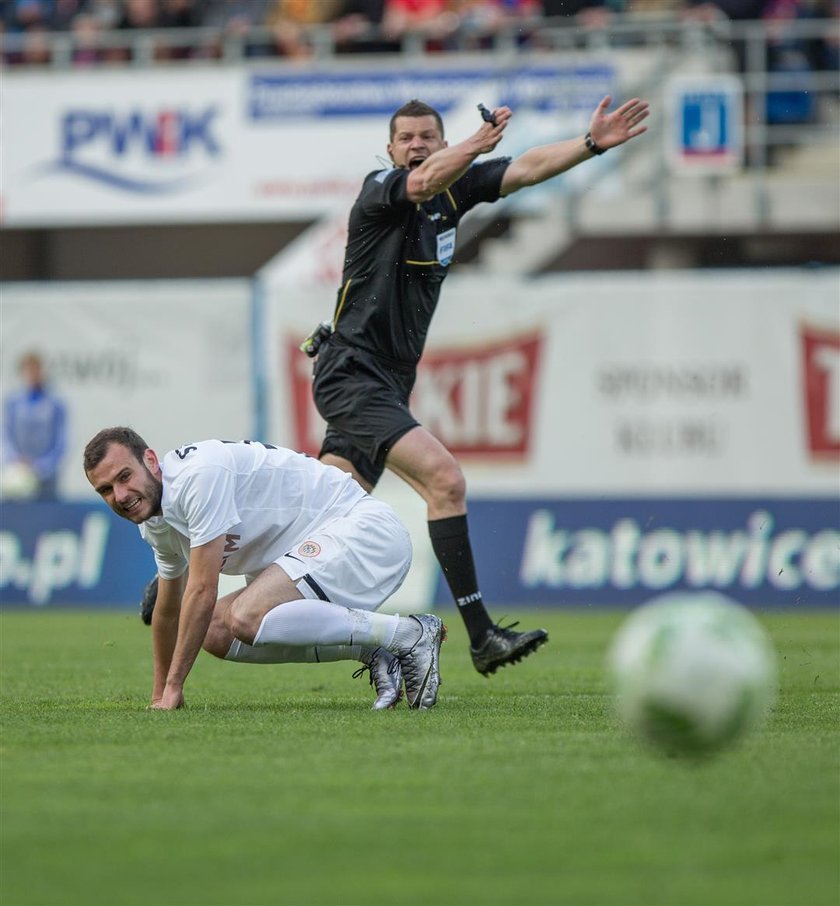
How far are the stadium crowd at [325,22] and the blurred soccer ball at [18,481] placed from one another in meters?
6.95

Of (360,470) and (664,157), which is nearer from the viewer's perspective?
(360,470)

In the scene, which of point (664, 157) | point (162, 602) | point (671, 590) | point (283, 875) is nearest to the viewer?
point (283, 875)

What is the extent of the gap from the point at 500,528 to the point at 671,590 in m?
1.58

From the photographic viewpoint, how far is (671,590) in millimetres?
15102

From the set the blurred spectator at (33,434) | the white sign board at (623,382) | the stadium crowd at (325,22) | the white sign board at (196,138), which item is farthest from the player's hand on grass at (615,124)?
the white sign board at (196,138)

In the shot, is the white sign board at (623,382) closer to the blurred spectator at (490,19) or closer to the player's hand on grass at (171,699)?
the blurred spectator at (490,19)

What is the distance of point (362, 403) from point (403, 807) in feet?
12.2

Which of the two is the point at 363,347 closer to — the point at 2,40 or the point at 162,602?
the point at 162,602

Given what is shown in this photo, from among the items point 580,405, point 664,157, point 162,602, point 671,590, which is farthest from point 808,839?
point 664,157

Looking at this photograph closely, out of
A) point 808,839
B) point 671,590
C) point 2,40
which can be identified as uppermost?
point 2,40

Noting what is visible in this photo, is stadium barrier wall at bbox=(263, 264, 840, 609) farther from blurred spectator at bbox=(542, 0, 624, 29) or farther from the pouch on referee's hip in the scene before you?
the pouch on referee's hip

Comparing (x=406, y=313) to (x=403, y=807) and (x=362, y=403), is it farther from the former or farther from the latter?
(x=403, y=807)

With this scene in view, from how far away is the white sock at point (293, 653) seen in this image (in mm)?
7348

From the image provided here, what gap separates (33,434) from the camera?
16.8 m
